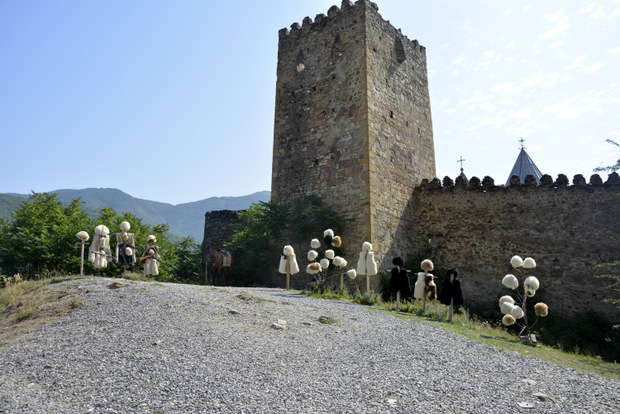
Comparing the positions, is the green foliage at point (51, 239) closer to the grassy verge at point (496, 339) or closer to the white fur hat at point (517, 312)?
the grassy verge at point (496, 339)

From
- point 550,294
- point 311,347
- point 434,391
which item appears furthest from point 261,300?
point 550,294

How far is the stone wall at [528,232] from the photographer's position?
14.1 meters

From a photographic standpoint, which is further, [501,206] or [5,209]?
[5,209]

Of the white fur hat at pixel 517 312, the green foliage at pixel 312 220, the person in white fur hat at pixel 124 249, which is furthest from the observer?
the green foliage at pixel 312 220

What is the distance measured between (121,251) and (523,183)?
12.7m

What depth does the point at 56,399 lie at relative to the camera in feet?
15.8

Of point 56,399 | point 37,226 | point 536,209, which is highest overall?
point 536,209

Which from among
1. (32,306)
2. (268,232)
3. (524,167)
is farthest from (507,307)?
(524,167)

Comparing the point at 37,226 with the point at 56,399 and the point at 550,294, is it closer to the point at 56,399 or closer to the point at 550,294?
the point at 56,399

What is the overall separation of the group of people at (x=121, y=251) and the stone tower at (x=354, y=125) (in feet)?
19.5

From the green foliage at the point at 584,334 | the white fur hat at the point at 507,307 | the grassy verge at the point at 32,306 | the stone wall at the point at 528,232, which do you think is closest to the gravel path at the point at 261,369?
the grassy verge at the point at 32,306

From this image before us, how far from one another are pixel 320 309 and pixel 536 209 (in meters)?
9.36

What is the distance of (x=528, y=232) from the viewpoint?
15133 millimetres

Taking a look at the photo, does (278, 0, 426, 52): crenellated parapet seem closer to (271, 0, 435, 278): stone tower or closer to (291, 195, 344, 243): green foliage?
(271, 0, 435, 278): stone tower
